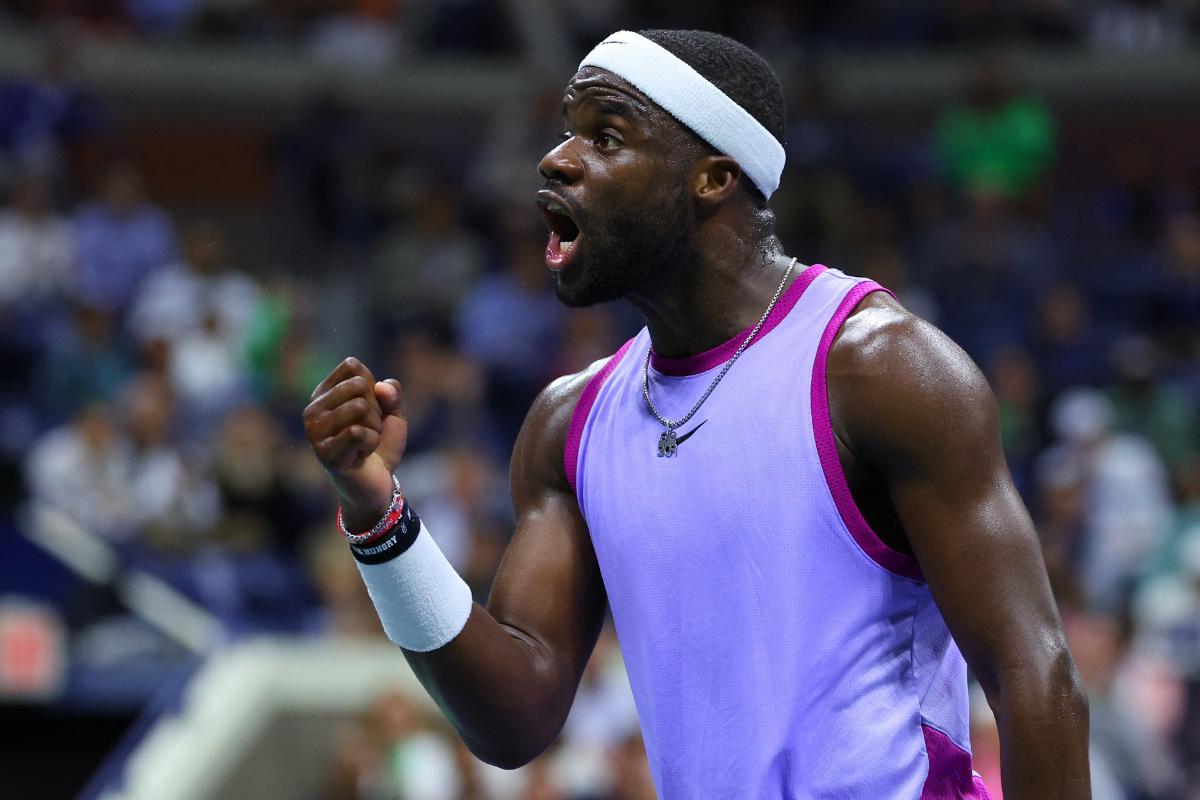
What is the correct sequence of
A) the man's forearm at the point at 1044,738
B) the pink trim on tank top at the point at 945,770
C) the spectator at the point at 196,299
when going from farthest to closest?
the spectator at the point at 196,299
the pink trim on tank top at the point at 945,770
the man's forearm at the point at 1044,738

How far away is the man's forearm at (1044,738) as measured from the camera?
8.55 ft

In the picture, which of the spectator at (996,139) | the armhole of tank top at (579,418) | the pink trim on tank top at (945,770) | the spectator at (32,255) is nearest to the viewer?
the pink trim on tank top at (945,770)

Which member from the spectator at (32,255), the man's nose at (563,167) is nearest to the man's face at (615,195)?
the man's nose at (563,167)

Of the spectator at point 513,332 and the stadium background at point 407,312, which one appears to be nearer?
the stadium background at point 407,312

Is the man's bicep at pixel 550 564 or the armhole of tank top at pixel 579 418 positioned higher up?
the armhole of tank top at pixel 579 418

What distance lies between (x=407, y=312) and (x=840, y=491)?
30.3 ft

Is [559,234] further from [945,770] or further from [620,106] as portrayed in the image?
[945,770]

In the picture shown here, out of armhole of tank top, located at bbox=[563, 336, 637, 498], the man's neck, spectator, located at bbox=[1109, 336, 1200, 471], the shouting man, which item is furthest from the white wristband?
spectator, located at bbox=[1109, 336, 1200, 471]

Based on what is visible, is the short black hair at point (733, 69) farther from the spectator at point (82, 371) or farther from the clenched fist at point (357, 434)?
the spectator at point (82, 371)

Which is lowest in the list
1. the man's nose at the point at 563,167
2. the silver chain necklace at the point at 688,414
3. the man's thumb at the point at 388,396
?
the silver chain necklace at the point at 688,414

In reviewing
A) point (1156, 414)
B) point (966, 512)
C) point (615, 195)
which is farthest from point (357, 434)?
point (1156, 414)

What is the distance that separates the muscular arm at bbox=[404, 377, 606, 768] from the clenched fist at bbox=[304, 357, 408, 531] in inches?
11.5

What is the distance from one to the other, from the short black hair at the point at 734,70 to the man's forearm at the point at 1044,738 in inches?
38.8

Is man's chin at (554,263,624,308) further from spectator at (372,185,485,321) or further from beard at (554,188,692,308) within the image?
spectator at (372,185,485,321)
